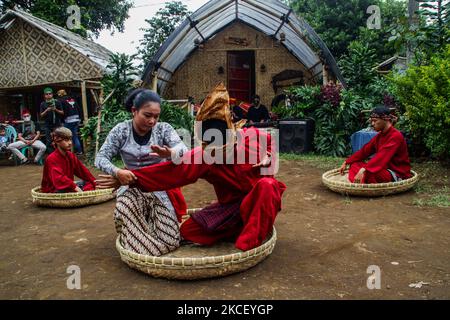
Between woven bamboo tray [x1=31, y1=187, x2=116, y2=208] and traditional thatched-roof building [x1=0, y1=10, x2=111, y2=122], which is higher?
traditional thatched-roof building [x1=0, y1=10, x2=111, y2=122]

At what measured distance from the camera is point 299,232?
345cm

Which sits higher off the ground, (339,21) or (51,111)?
(339,21)

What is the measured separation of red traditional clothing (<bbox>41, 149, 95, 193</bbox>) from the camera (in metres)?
4.74

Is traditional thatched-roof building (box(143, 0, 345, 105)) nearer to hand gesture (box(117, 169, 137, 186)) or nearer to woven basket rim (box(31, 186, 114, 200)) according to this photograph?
woven basket rim (box(31, 186, 114, 200))

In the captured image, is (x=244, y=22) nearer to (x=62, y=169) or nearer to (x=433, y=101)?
(x=433, y=101)

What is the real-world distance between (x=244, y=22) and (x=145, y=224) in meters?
10.6

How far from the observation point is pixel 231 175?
2713 millimetres

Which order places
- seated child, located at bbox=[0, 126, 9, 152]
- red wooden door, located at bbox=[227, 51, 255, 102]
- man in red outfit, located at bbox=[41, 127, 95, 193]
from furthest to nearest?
red wooden door, located at bbox=[227, 51, 255, 102] < seated child, located at bbox=[0, 126, 9, 152] < man in red outfit, located at bbox=[41, 127, 95, 193]

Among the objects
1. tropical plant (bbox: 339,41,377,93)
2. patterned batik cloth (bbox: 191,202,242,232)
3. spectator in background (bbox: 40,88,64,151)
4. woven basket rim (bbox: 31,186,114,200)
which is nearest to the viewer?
patterned batik cloth (bbox: 191,202,242,232)

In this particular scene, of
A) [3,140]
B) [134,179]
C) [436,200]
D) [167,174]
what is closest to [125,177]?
[134,179]

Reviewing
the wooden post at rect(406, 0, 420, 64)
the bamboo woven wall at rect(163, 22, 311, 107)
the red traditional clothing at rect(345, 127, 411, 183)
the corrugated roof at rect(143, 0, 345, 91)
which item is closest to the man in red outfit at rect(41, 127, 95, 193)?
the red traditional clothing at rect(345, 127, 411, 183)

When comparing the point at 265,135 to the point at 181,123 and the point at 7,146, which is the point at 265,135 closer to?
the point at 181,123

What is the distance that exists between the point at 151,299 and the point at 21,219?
277 centimetres
